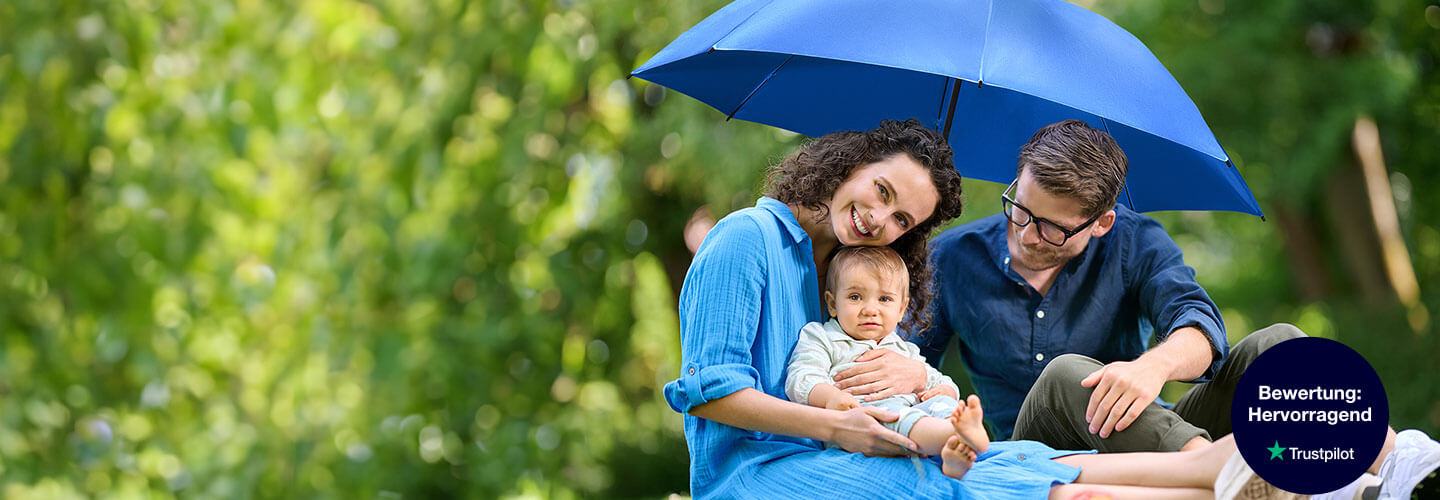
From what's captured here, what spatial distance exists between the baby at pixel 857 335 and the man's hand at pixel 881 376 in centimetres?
1

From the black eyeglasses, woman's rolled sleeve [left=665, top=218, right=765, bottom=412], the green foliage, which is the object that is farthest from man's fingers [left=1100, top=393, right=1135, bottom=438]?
the green foliage

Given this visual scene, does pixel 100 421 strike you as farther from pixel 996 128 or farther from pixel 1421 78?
pixel 1421 78

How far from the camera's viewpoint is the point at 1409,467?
1.69 m

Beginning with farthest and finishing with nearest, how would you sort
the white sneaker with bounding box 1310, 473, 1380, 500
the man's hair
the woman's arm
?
the man's hair, the white sneaker with bounding box 1310, 473, 1380, 500, the woman's arm

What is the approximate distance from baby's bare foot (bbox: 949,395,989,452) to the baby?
15 cm

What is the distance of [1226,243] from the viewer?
442 inches

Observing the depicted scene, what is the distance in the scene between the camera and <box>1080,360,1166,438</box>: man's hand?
182 cm

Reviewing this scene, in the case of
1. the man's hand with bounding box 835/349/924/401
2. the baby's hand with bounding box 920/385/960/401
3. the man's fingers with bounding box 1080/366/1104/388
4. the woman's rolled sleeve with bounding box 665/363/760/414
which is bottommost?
the man's fingers with bounding box 1080/366/1104/388

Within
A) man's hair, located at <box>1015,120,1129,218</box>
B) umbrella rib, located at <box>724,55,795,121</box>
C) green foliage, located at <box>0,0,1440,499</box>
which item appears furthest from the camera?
green foliage, located at <box>0,0,1440,499</box>

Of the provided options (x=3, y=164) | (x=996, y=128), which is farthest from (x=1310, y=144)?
(x=3, y=164)

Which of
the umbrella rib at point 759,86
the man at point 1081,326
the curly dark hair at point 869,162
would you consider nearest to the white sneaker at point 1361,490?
the man at point 1081,326

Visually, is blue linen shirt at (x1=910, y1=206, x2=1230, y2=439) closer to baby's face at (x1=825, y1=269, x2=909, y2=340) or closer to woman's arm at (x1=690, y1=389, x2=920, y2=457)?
baby's face at (x1=825, y1=269, x2=909, y2=340)

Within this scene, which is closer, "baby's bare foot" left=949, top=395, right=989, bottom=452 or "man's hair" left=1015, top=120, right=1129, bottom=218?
"baby's bare foot" left=949, top=395, right=989, bottom=452

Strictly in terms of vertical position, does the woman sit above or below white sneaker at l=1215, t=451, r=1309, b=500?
above
